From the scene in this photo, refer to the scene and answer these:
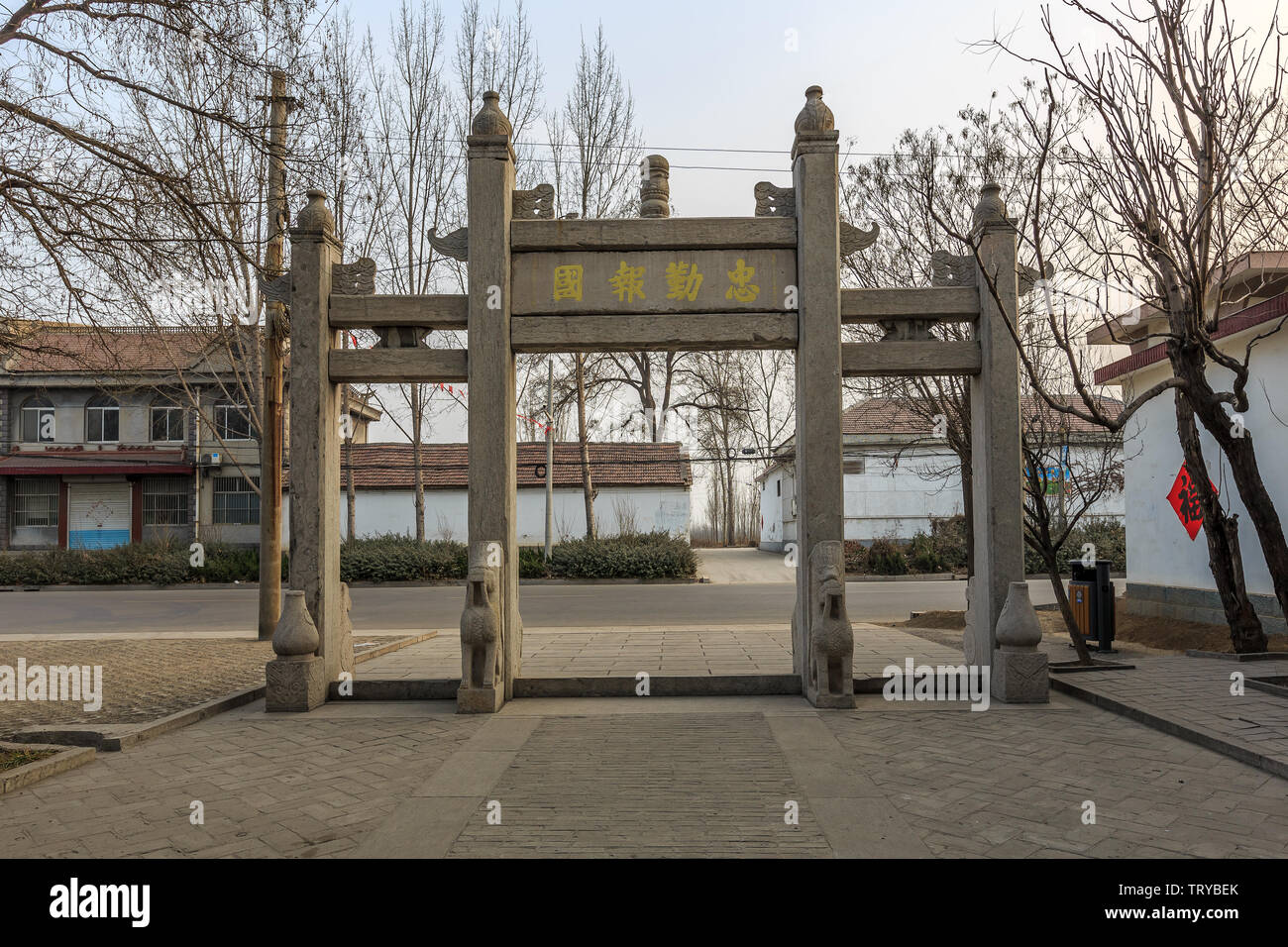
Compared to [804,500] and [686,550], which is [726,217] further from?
[686,550]

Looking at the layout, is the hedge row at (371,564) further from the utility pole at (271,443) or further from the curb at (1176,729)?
the curb at (1176,729)

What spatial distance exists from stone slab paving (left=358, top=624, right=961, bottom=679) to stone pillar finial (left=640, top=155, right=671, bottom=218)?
4307mm

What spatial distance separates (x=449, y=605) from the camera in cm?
1778

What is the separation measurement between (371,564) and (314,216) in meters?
17.1

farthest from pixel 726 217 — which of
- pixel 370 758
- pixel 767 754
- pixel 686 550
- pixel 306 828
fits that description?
pixel 686 550

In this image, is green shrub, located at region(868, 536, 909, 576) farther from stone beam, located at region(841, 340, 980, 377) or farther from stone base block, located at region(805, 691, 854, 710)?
stone base block, located at region(805, 691, 854, 710)

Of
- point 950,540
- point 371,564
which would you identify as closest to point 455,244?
point 371,564

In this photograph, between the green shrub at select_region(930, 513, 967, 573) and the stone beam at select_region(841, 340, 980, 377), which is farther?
the green shrub at select_region(930, 513, 967, 573)

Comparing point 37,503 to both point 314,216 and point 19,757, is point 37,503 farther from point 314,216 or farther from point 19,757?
point 19,757

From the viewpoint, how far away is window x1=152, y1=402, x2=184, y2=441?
29.1m

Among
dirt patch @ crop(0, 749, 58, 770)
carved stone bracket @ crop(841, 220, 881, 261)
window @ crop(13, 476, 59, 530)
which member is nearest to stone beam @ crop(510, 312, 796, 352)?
carved stone bracket @ crop(841, 220, 881, 261)

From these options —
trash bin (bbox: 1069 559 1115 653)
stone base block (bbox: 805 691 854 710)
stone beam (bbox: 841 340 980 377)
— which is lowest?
stone base block (bbox: 805 691 854 710)

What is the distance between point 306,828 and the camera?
4.30m

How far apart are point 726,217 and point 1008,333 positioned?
8.85 feet
